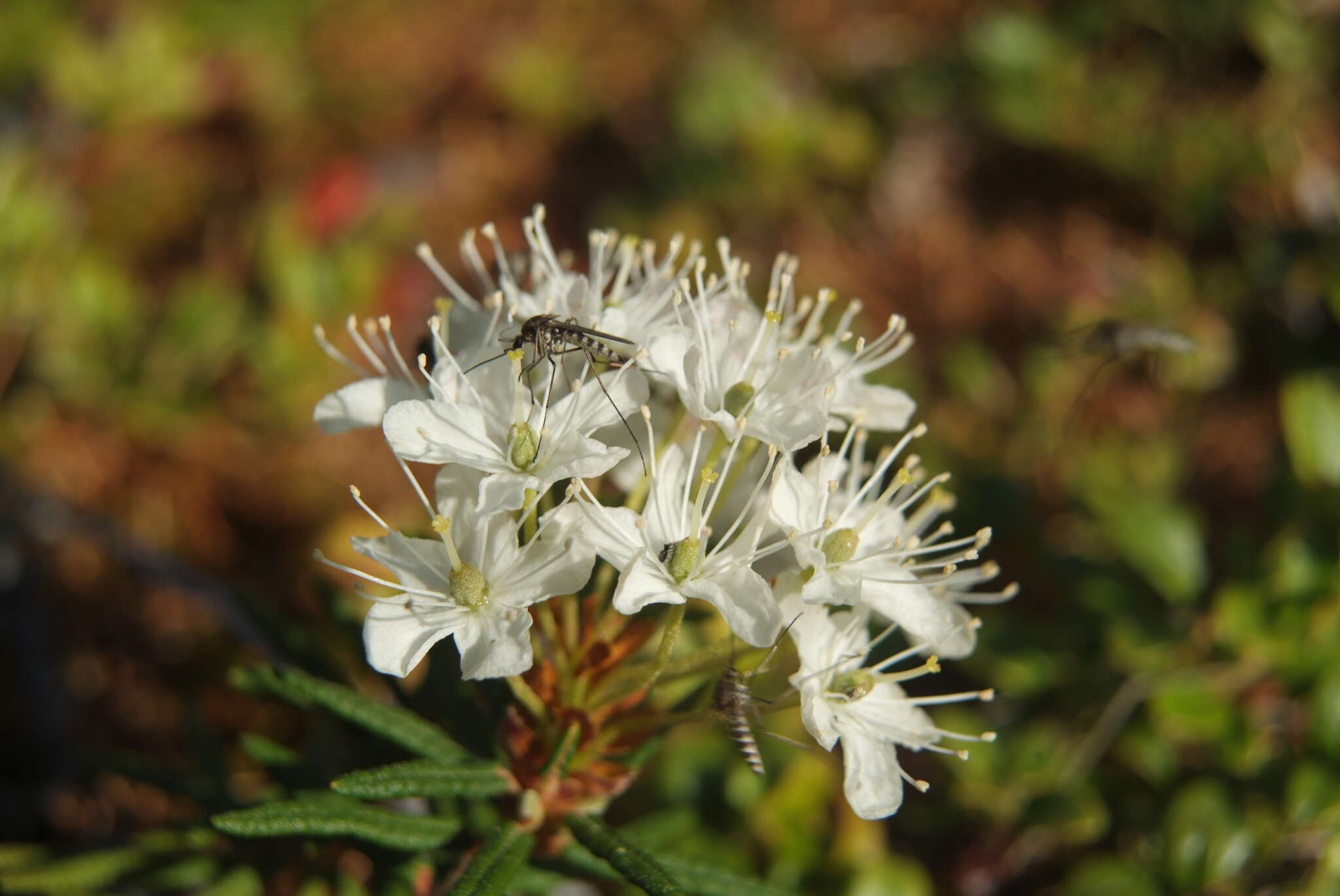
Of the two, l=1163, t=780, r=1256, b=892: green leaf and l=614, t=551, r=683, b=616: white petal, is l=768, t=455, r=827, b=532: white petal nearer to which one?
l=614, t=551, r=683, b=616: white petal

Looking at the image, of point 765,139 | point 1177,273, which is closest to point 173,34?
point 765,139

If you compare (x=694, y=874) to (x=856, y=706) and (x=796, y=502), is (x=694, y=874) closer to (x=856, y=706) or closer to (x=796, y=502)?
(x=856, y=706)

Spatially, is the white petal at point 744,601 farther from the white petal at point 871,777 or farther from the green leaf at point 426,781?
the green leaf at point 426,781

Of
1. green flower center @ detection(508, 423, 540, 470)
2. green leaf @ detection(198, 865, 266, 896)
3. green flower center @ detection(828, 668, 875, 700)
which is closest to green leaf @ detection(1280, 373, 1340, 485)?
green flower center @ detection(828, 668, 875, 700)

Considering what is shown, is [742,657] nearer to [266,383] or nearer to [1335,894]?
[1335,894]

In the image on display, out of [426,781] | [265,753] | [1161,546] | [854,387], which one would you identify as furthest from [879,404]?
[1161,546]

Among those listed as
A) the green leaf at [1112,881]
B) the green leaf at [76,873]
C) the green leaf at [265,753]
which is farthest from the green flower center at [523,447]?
the green leaf at [1112,881]
